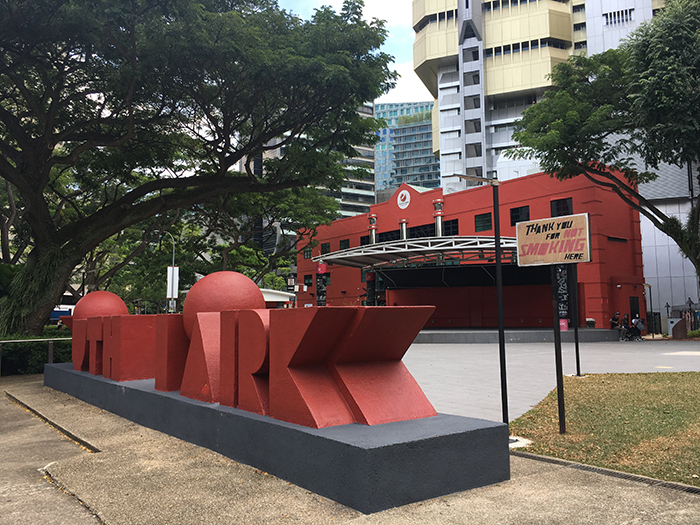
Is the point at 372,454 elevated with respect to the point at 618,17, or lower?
lower

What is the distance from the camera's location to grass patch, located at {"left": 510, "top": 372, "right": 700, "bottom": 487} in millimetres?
6379

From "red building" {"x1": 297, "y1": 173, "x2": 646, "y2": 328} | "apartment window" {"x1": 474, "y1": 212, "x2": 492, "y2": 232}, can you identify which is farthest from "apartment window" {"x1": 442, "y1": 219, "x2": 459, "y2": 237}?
"apartment window" {"x1": 474, "y1": 212, "x2": 492, "y2": 232}

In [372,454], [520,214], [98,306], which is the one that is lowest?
[372,454]

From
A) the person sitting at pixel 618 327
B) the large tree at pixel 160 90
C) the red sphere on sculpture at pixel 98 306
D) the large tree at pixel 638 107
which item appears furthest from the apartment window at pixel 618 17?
the red sphere on sculpture at pixel 98 306

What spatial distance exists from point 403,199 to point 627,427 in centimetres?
3348

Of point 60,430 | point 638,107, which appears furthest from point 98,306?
point 638,107

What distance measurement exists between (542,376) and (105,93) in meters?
15.4

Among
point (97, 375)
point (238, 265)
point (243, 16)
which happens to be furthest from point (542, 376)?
point (238, 265)

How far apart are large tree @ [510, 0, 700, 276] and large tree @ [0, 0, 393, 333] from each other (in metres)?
11.6

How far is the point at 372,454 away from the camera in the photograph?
186 inches

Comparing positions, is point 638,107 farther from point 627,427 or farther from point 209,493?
point 209,493

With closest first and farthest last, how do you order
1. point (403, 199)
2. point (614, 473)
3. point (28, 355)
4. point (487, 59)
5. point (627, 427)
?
point (614, 473) → point (627, 427) → point (28, 355) → point (403, 199) → point (487, 59)

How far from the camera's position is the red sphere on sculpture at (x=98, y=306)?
13680 mm

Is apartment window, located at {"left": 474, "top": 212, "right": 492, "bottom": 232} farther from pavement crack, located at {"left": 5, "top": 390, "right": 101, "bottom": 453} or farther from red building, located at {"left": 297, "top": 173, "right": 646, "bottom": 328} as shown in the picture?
pavement crack, located at {"left": 5, "top": 390, "right": 101, "bottom": 453}
